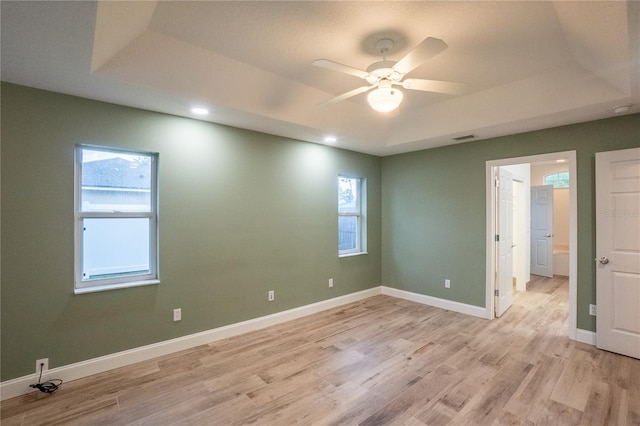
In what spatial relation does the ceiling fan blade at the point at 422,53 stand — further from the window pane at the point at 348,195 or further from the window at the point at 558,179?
the window at the point at 558,179

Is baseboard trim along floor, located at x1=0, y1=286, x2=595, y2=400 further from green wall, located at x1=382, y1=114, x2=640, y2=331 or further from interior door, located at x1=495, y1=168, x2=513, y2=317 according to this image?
interior door, located at x1=495, y1=168, x2=513, y2=317

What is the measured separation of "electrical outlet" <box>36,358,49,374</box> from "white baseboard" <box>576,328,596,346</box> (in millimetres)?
5328

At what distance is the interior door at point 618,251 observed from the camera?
2934mm

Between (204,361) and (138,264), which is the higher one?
(138,264)

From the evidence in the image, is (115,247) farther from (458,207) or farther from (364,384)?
(458,207)

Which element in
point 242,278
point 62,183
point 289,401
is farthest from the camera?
point 242,278

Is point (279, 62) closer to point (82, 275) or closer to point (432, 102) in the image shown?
point (432, 102)

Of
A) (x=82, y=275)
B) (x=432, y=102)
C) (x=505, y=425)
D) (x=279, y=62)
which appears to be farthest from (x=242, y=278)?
(x=432, y=102)

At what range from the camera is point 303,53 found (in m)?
2.60

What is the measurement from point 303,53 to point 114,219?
2.38 metres

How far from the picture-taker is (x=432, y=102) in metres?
3.87

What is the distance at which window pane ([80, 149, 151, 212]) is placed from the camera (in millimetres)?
2721

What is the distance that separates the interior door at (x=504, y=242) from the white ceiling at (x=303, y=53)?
1.03 meters

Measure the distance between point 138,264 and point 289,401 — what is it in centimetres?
201
